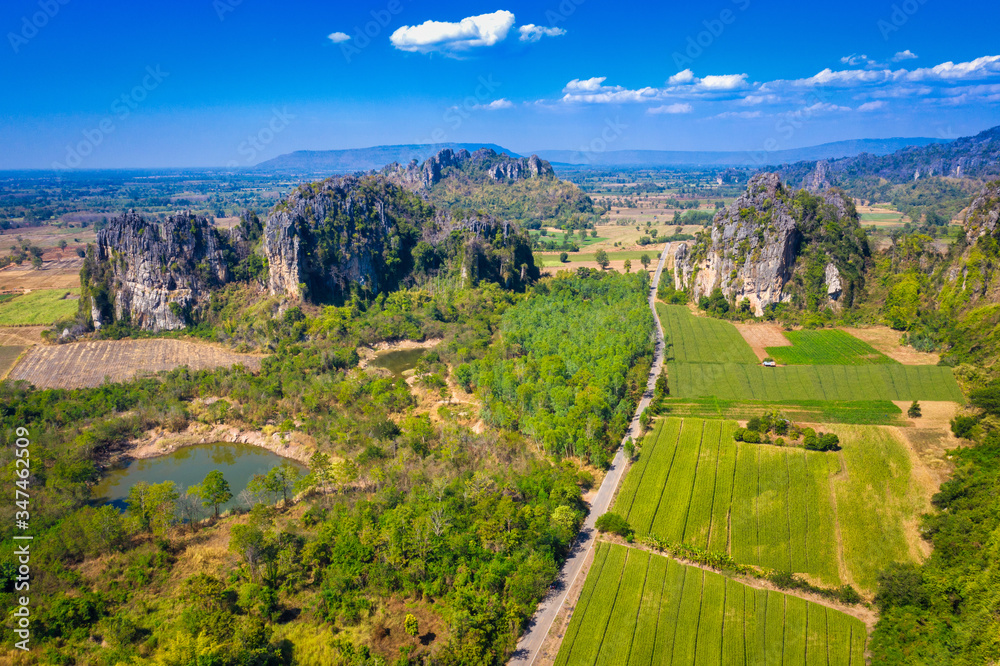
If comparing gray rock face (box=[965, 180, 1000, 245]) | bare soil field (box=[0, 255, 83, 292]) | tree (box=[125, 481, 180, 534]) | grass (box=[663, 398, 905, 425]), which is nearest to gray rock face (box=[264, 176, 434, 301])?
tree (box=[125, 481, 180, 534])

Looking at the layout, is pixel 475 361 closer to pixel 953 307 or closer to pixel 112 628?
pixel 112 628

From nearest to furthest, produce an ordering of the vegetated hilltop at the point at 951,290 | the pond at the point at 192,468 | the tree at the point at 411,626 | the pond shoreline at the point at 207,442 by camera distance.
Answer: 1. the tree at the point at 411,626
2. the pond at the point at 192,468
3. the pond shoreline at the point at 207,442
4. the vegetated hilltop at the point at 951,290

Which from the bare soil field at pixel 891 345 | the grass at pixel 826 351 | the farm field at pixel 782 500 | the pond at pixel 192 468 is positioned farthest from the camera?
the grass at pixel 826 351


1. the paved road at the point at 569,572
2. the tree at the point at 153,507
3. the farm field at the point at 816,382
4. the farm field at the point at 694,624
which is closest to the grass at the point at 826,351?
the farm field at the point at 816,382

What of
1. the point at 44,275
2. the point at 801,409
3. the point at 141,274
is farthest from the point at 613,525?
the point at 44,275

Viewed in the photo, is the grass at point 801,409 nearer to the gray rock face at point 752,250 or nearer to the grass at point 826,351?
the grass at point 826,351

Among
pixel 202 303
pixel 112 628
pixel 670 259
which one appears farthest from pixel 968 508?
pixel 202 303

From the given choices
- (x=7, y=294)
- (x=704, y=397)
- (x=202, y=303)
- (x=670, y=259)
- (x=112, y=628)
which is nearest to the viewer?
(x=112, y=628)
